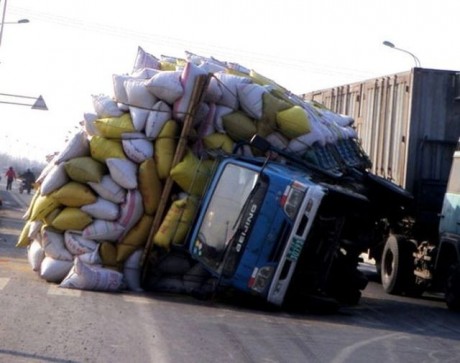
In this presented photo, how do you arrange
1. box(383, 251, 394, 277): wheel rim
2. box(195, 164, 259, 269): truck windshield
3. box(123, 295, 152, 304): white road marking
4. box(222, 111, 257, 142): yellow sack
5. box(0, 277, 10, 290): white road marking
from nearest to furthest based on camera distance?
1. box(123, 295, 152, 304): white road marking
2. box(195, 164, 259, 269): truck windshield
3. box(0, 277, 10, 290): white road marking
4. box(222, 111, 257, 142): yellow sack
5. box(383, 251, 394, 277): wheel rim

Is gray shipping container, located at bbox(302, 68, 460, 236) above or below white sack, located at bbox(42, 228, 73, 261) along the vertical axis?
above

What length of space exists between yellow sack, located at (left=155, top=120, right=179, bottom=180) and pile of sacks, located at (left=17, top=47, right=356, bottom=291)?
15 mm

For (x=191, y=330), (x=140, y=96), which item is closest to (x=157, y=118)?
(x=140, y=96)

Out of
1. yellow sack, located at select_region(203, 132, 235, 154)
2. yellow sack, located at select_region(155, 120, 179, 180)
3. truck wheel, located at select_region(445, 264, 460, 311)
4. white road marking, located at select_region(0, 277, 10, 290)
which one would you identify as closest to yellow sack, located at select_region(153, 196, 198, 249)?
yellow sack, located at select_region(155, 120, 179, 180)

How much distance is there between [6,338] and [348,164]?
7855 mm

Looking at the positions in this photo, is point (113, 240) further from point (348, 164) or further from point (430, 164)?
point (430, 164)

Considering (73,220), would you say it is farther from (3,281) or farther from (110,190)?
(3,281)

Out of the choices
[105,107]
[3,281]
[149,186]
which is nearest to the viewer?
[149,186]

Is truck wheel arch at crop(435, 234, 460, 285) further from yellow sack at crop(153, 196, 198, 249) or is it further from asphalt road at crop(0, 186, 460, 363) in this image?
yellow sack at crop(153, 196, 198, 249)

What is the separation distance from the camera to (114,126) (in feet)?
49.4

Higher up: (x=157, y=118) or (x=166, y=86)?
(x=166, y=86)

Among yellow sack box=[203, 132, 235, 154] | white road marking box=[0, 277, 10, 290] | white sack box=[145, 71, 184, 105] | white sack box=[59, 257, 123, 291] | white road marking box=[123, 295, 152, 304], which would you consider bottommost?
white road marking box=[0, 277, 10, 290]

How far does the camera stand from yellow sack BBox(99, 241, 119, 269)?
14711 mm

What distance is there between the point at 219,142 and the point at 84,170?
202 centimetres
